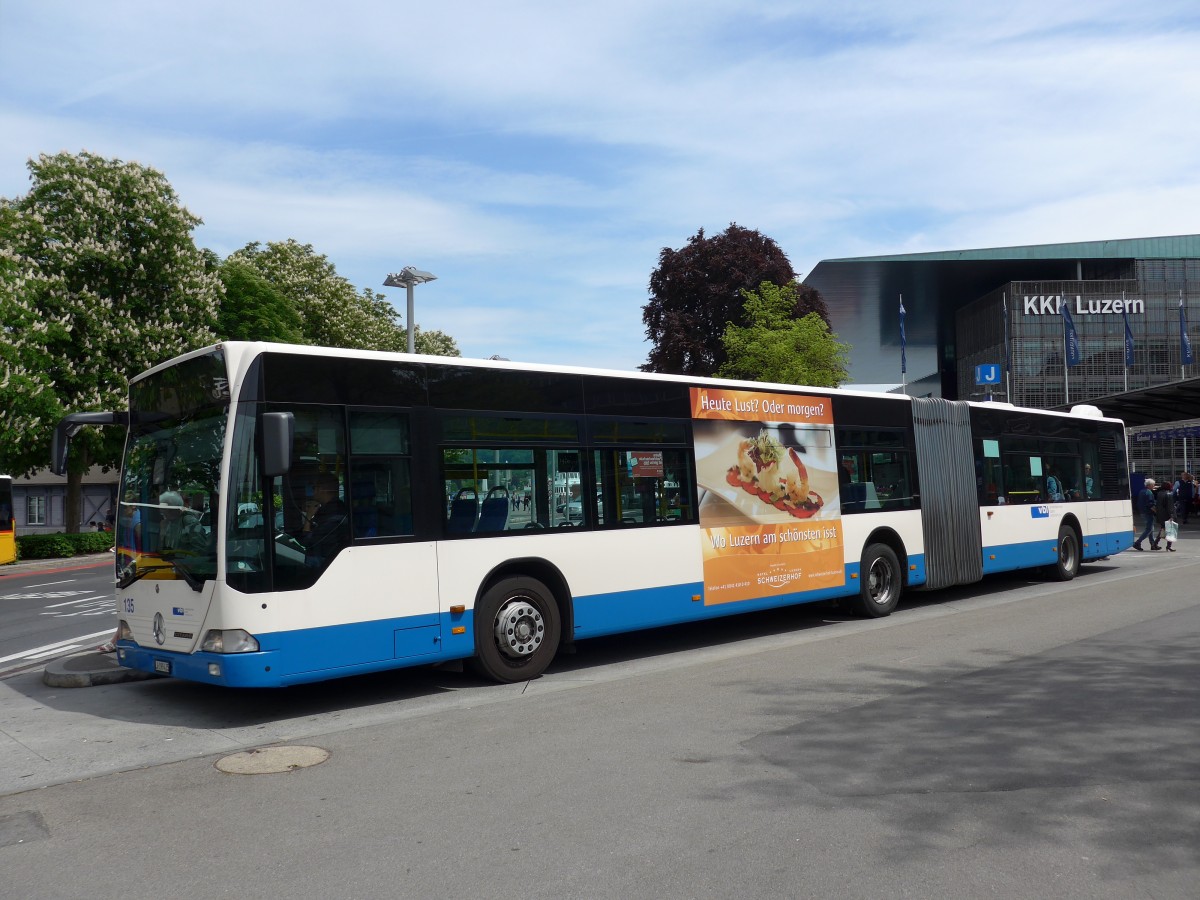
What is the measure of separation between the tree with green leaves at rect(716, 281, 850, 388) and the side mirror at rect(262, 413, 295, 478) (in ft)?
99.4

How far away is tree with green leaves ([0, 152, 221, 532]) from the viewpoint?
29.7 meters

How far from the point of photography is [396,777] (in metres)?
6.18

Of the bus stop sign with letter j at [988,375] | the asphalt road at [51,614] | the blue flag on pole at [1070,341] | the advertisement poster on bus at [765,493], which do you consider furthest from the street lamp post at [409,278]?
the blue flag on pole at [1070,341]

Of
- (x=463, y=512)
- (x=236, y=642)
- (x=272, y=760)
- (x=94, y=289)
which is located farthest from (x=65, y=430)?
(x=94, y=289)

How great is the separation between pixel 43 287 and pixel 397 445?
26.2 meters

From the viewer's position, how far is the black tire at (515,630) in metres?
9.00

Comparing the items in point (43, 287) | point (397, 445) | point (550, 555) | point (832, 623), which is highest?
point (43, 287)

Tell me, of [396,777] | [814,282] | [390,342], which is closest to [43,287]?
[390,342]

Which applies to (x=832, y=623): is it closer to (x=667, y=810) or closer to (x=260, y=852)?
(x=667, y=810)

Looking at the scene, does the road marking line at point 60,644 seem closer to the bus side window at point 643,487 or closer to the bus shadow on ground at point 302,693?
the bus shadow on ground at point 302,693

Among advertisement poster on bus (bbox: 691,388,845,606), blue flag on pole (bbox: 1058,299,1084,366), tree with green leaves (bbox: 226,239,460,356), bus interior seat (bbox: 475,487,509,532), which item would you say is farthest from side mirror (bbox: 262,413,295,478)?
blue flag on pole (bbox: 1058,299,1084,366)

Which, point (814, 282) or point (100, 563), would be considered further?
point (814, 282)

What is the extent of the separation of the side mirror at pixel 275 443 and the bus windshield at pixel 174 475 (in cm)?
50

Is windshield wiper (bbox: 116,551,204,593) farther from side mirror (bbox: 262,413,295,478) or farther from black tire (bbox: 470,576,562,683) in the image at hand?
black tire (bbox: 470,576,562,683)
